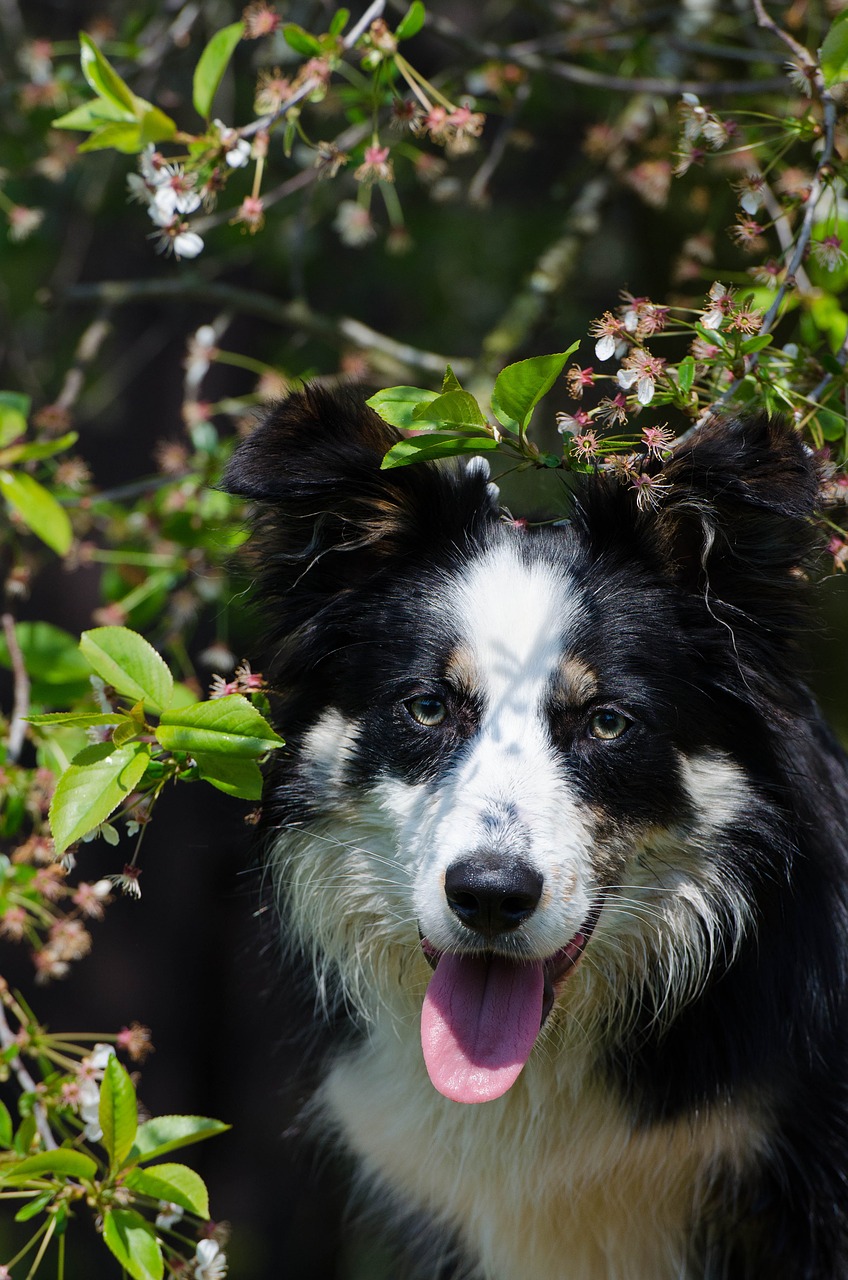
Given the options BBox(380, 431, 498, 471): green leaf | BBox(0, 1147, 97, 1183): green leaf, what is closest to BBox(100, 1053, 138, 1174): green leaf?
BBox(0, 1147, 97, 1183): green leaf

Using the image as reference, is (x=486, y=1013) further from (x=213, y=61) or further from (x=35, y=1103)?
(x=213, y=61)

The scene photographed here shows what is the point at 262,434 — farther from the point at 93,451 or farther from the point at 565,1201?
the point at 93,451

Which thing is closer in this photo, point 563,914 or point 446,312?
point 563,914

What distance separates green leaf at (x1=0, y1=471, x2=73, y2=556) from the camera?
2.45 m

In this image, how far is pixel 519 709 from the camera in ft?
7.25

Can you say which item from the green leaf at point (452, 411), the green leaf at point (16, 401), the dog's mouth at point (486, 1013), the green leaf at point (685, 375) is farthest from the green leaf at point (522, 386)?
the green leaf at point (16, 401)

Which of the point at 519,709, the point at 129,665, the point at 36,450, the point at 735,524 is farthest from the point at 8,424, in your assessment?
the point at 735,524

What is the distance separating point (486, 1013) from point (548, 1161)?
1.54ft

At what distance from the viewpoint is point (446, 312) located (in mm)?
5227

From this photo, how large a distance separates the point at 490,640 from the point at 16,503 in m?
0.91

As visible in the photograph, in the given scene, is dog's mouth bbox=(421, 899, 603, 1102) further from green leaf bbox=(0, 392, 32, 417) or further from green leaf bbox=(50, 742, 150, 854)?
green leaf bbox=(0, 392, 32, 417)

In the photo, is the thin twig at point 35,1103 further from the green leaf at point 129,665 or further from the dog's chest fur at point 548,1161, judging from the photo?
the green leaf at point 129,665

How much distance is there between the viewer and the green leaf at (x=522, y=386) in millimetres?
1912

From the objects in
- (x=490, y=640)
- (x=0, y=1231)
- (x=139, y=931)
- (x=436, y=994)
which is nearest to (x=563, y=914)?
(x=436, y=994)
